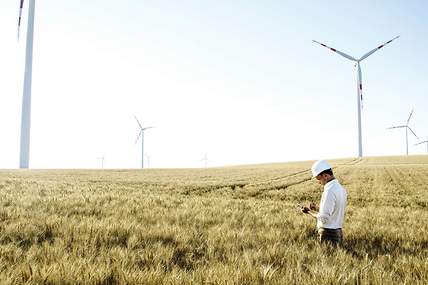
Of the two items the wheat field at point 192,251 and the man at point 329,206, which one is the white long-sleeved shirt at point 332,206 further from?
the wheat field at point 192,251

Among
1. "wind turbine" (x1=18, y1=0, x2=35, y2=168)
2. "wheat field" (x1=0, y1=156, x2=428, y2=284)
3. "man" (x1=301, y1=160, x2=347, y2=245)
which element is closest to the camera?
"wheat field" (x1=0, y1=156, x2=428, y2=284)

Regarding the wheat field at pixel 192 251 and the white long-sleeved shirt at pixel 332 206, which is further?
the white long-sleeved shirt at pixel 332 206

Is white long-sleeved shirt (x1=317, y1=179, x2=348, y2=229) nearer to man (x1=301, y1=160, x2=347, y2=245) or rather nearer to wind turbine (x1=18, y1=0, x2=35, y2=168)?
man (x1=301, y1=160, x2=347, y2=245)

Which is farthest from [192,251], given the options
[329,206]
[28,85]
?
[28,85]

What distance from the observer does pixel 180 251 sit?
5980mm

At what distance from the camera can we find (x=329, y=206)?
7.07 meters

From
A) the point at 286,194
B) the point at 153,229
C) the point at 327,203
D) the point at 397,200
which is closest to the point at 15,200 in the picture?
the point at 153,229

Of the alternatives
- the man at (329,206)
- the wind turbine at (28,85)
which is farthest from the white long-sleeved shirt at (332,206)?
the wind turbine at (28,85)

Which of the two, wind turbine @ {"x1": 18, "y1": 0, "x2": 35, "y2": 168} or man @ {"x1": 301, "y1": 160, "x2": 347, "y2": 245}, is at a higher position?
wind turbine @ {"x1": 18, "y1": 0, "x2": 35, "y2": 168}

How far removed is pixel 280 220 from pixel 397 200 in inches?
534

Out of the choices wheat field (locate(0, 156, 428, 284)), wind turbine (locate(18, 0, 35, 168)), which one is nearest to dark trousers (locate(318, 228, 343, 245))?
wheat field (locate(0, 156, 428, 284))

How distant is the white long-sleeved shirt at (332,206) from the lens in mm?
7051

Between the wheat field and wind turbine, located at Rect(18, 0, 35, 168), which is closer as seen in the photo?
the wheat field

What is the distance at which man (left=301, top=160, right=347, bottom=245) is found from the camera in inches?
278
